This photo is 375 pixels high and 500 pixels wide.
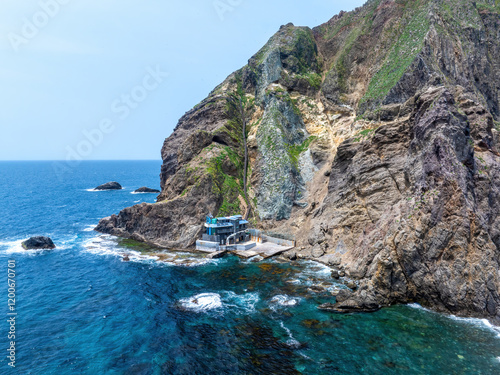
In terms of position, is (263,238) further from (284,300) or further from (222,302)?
(222,302)

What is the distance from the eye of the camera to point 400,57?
80.3m

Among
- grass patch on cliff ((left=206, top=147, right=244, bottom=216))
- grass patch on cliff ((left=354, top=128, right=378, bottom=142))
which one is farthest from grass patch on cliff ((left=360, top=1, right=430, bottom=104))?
grass patch on cliff ((left=206, top=147, right=244, bottom=216))

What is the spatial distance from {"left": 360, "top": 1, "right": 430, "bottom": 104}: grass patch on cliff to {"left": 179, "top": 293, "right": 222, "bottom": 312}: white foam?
210 ft

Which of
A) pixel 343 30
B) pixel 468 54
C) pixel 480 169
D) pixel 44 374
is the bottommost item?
pixel 44 374

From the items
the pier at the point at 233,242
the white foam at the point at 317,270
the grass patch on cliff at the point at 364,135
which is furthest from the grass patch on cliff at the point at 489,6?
the white foam at the point at 317,270

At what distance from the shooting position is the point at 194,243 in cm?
6888

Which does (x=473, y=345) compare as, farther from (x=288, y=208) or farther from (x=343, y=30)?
(x=343, y=30)

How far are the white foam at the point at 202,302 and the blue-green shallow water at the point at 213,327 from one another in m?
0.15

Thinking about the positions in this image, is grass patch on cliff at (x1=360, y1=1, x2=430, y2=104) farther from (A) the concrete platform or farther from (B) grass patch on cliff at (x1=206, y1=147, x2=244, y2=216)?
(A) the concrete platform

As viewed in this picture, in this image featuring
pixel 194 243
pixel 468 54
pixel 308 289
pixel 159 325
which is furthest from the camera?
pixel 468 54

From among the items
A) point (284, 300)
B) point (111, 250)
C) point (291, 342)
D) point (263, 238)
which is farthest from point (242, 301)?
point (111, 250)

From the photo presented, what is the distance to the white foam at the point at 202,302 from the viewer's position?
134 feet

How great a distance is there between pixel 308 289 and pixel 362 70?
79.9 metres

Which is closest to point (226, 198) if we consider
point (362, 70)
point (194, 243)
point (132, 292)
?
point (194, 243)
